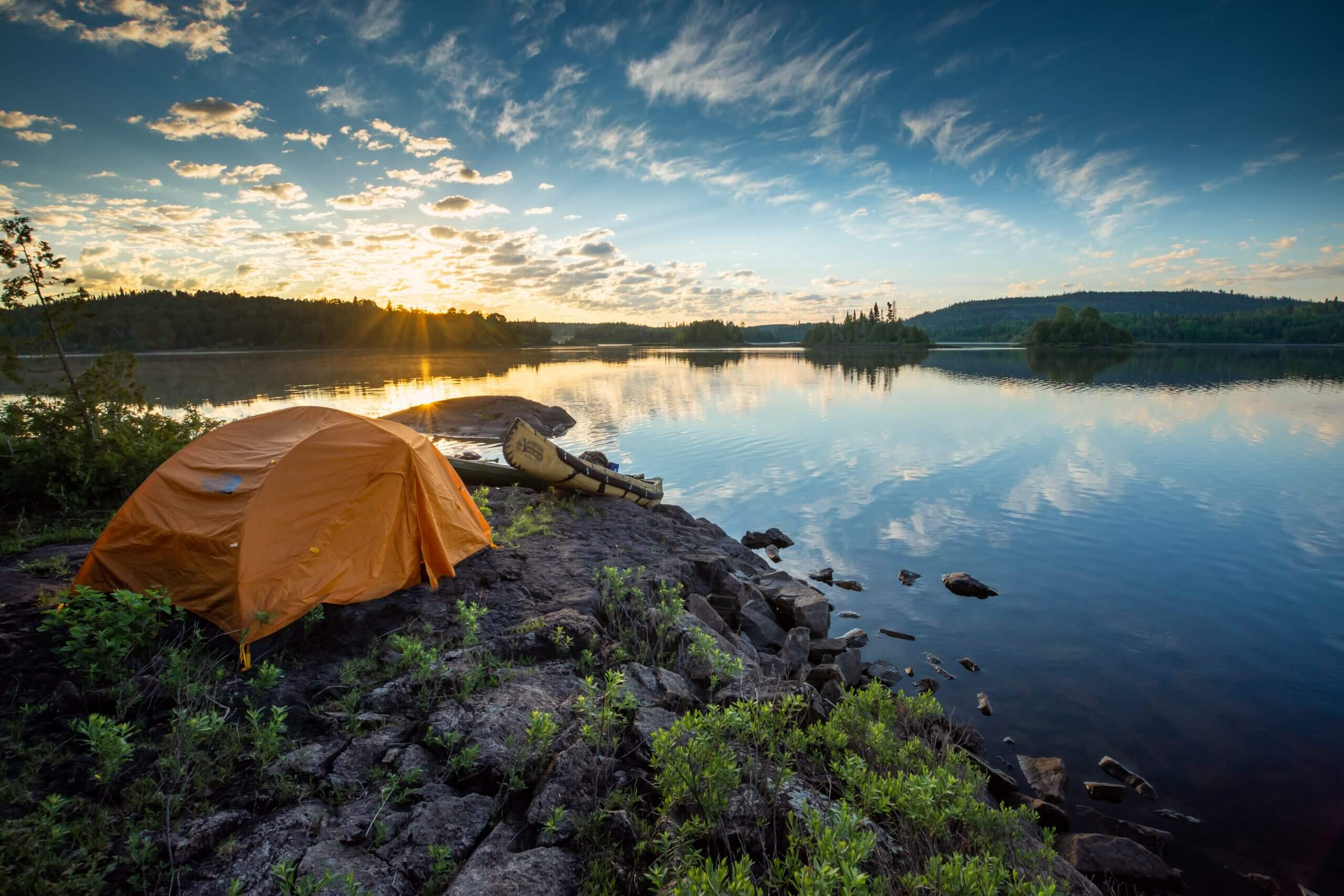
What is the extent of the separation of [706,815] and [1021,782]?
17.6ft

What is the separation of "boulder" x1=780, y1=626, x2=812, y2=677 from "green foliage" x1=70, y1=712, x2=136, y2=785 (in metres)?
7.38

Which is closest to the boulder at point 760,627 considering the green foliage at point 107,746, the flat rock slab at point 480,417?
the green foliage at point 107,746

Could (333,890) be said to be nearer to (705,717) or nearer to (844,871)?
(705,717)

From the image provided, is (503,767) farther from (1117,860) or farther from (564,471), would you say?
(564,471)

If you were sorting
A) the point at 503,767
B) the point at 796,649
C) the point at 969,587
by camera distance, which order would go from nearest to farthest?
the point at 503,767 → the point at 796,649 → the point at 969,587

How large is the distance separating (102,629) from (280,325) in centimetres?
15330

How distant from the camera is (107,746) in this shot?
4113mm

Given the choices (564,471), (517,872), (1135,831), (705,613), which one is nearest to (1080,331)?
(564,471)

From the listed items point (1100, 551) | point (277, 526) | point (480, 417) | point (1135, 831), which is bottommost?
point (1135, 831)

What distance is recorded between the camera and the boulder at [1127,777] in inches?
268

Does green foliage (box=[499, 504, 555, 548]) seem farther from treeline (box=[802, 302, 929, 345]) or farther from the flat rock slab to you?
treeline (box=[802, 302, 929, 345])

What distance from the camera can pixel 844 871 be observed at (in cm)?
319

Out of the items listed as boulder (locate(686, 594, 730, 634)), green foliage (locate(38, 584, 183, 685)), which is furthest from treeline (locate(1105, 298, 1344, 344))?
green foliage (locate(38, 584, 183, 685))

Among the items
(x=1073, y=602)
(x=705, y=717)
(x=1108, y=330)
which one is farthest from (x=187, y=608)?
(x=1108, y=330)
